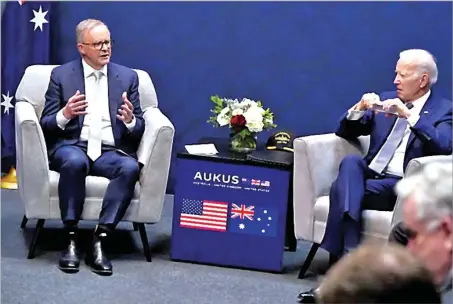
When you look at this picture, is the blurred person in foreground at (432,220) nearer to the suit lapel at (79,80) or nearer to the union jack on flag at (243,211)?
the union jack on flag at (243,211)

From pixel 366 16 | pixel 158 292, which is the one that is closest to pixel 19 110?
pixel 158 292

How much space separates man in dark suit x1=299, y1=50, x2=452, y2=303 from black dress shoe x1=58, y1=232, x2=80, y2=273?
1.09 meters

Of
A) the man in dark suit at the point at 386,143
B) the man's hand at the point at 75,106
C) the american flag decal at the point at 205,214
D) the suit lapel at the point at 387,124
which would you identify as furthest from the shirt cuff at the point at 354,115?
the man's hand at the point at 75,106

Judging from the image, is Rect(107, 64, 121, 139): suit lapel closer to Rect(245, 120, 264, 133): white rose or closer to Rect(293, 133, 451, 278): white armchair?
Rect(245, 120, 264, 133): white rose

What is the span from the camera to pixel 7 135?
18.1 feet

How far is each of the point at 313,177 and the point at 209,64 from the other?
5.32 ft

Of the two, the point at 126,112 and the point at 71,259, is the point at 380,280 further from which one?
the point at 126,112

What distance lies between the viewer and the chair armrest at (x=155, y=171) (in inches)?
163

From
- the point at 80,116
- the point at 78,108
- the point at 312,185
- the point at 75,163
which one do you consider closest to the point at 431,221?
the point at 312,185

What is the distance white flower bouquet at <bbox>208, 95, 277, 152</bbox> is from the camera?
14.0 feet

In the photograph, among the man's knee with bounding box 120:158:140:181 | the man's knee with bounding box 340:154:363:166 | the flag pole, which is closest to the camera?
the man's knee with bounding box 340:154:363:166

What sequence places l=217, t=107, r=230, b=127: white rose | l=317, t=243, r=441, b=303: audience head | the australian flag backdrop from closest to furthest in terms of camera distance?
l=317, t=243, r=441, b=303: audience head
l=217, t=107, r=230, b=127: white rose
the australian flag backdrop

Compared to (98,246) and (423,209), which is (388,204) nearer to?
(98,246)

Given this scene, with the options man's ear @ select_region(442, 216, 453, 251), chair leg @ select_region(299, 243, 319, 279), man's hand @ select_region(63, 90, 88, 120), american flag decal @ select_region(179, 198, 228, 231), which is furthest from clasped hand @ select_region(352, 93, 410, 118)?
man's ear @ select_region(442, 216, 453, 251)
